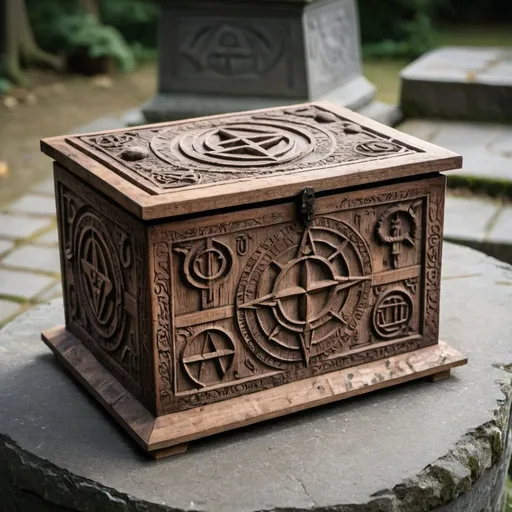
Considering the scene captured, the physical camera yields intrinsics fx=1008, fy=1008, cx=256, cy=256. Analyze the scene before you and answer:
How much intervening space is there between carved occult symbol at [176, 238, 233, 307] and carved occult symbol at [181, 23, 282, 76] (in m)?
2.62

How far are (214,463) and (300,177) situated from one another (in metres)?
0.60

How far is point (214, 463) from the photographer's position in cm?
201

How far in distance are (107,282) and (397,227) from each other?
637 millimetres

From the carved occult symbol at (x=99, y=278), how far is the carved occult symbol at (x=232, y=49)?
241 cm

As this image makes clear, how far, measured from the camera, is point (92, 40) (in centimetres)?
755

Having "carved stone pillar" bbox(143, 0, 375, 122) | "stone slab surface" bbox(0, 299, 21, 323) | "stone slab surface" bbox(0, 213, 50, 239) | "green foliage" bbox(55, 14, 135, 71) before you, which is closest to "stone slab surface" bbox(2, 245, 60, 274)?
"stone slab surface" bbox(0, 213, 50, 239)

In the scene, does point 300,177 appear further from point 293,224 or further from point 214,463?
point 214,463

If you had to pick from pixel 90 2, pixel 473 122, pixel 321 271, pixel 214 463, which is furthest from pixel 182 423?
pixel 90 2

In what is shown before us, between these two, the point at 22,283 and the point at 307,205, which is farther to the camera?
the point at 22,283

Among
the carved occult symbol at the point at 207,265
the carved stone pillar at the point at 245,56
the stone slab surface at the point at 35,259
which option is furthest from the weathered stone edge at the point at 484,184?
the carved occult symbol at the point at 207,265

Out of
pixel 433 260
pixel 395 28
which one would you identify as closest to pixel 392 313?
pixel 433 260

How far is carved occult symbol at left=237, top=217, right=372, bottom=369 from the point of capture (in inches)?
81.7

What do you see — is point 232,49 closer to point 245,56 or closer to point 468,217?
point 245,56

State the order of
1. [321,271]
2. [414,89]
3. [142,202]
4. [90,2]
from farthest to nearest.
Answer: [90,2] < [414,89] < [321,271] < [142,202]
